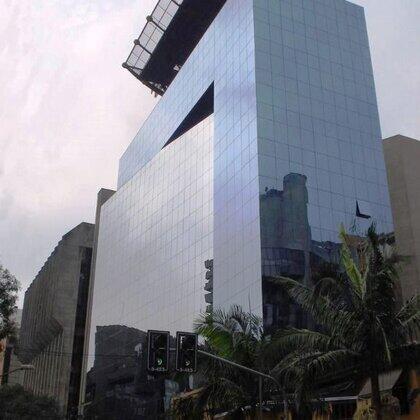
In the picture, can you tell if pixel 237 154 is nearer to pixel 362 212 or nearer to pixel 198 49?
pixel 362 212

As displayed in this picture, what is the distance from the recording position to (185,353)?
23.7 m

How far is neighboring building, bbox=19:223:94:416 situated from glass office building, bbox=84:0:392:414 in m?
41.7

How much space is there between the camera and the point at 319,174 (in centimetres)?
6216

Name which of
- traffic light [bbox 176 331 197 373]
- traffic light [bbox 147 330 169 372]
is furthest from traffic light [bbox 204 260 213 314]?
traffic light [bbox 147 330 169 372]

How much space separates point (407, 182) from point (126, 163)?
54.8m

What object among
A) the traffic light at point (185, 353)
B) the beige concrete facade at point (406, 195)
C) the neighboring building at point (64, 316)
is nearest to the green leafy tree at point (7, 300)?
the traffic light at point (185, 353)

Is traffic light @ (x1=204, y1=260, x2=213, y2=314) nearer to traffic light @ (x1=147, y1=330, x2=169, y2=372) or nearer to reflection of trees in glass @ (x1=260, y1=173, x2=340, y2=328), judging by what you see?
reflection of trees in glass @ (x1=260, y1=173, x2=340, y2=328)

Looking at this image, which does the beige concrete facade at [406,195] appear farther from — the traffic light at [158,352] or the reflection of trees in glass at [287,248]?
the traffic light at [158,352]

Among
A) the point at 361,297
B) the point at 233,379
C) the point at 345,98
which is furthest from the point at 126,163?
the point at 361,297

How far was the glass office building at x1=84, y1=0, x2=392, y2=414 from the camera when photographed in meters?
58.3

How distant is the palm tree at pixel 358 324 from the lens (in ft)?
78.7

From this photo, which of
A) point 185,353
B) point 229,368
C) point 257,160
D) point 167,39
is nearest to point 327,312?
point 185,353

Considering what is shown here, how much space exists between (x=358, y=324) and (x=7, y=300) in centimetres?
2220

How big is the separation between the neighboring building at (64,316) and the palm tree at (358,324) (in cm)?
10423
